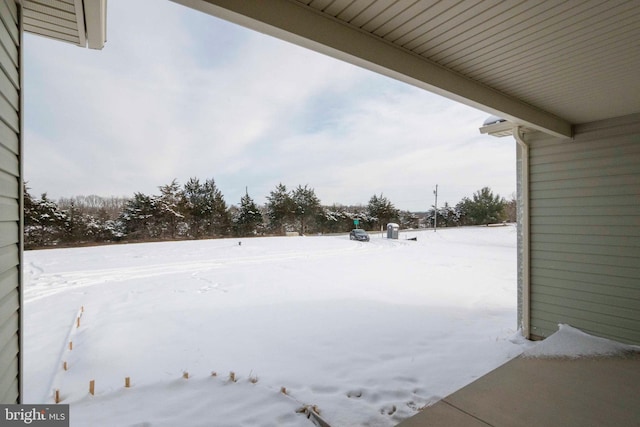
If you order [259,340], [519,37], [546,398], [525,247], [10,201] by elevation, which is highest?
[519,37]

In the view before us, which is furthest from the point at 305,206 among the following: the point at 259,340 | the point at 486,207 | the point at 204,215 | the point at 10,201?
the point at 10,201

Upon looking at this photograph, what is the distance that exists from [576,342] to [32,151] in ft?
65.6

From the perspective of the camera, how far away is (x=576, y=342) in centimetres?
309

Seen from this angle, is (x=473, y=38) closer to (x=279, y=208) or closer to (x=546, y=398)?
(x=546, y=398)

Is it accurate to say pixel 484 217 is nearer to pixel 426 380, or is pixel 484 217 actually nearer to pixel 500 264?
pixel 500 264

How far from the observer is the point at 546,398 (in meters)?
2.07

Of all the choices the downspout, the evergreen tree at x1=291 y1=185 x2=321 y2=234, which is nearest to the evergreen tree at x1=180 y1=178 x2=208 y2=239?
the evergreen tree at x1=291 y1=185 x2=321 y2=234

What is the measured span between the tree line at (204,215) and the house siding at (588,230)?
17565 mm

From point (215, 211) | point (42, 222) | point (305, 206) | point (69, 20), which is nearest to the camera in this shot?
point (69, 20)

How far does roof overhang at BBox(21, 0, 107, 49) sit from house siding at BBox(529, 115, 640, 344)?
15.2 ft

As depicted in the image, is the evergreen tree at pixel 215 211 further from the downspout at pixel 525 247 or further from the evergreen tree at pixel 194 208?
the downspout at pixel 525 247

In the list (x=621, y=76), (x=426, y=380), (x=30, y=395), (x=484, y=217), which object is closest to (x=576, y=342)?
(x=426, y=380)

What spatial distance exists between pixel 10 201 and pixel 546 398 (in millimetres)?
3397

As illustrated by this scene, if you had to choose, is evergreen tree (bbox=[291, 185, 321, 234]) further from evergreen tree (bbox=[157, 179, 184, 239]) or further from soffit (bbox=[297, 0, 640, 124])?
soffit (bbox=[297, 0, 640, 124])
